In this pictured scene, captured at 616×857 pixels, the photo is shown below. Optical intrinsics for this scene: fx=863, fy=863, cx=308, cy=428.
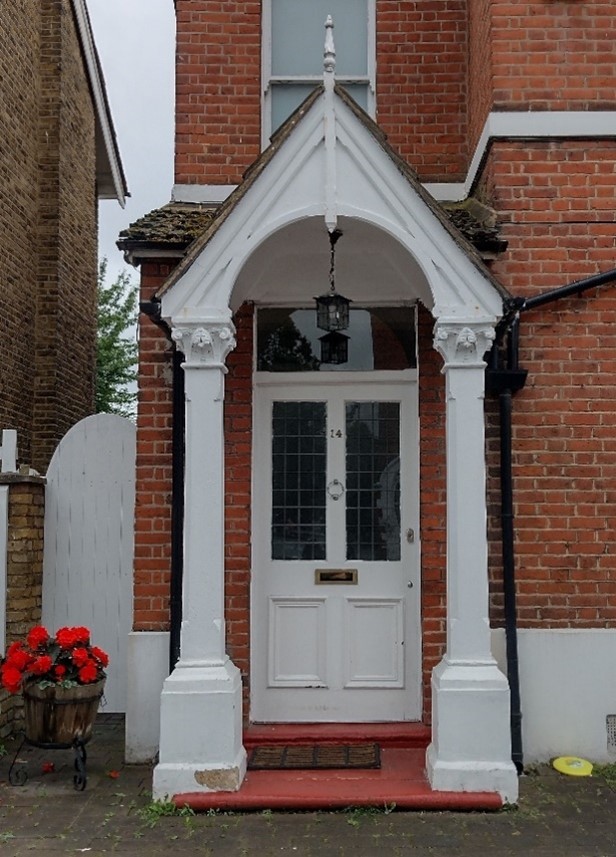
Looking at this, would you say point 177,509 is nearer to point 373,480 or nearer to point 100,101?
point 373,480

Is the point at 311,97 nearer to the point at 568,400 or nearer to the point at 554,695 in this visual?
the point at 568,400

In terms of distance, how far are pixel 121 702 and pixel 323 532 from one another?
2307 mm

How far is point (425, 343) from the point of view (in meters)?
6.59

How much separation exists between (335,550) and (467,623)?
1398 mm

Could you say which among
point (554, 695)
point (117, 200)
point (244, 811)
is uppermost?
point (117, 200)

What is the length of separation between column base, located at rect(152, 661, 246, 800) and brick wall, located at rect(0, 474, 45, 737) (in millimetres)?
1964

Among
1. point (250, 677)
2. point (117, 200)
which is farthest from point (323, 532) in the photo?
point (117, 200)

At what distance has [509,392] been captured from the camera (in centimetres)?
620

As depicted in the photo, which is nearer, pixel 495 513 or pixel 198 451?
pixel 198 451

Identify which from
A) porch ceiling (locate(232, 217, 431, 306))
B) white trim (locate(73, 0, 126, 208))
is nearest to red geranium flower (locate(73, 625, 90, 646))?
porch ceiling (locate(232, 217, 431, 306))

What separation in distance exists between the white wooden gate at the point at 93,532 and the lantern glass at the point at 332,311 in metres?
2.25

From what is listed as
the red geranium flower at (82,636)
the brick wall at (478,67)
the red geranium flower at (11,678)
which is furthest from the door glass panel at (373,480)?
the red geranium flower at (11,678)

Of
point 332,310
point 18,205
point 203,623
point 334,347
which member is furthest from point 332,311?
point 18,205

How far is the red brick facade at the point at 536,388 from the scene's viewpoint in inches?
244
